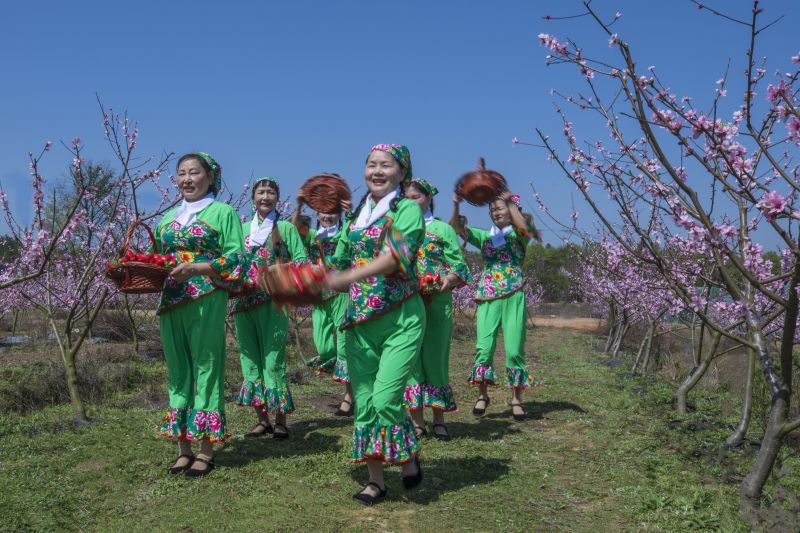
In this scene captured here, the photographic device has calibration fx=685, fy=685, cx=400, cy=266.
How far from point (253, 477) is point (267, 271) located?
1685 mm

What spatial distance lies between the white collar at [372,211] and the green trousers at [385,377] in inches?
21.0

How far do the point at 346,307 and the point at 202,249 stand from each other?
1089 mm

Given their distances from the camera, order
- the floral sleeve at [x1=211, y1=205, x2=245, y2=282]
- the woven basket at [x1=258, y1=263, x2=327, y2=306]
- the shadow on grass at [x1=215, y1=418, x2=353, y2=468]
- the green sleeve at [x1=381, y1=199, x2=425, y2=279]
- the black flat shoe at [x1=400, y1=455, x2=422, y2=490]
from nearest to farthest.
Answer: the woven basket at [x1=258, y1=263, x2=327, y2=306] → the green sleeve at [x1=381, y1=199, x2=425, y2=279] → the black flat shoe at [x1=400, y1=455, x2=422, y2=490] → the floral sleeve at [x1=211, y1=205, x2=245, y2=282] → the shadow on grass at [x1=215, y1=418, x2=353, y2=468]

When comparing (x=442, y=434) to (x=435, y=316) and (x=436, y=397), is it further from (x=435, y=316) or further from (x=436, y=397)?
(x=435, y=316)

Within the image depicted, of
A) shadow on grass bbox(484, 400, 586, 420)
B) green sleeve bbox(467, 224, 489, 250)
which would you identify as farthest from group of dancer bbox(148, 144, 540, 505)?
shadow on grass bbox(484, 400, 586, 420)

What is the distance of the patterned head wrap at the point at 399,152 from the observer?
4.12 meters

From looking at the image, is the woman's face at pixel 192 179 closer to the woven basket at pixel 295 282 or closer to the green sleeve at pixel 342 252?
the green sleeve at pixel 342 252

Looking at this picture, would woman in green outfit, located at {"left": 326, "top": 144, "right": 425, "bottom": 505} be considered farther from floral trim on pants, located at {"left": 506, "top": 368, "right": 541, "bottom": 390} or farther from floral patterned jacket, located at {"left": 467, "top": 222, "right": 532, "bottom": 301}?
floral trim on pants, located at {"left": 506, "top": 368, "right": 541, "bottom": 390}

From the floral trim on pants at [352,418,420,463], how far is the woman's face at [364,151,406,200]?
1.36m

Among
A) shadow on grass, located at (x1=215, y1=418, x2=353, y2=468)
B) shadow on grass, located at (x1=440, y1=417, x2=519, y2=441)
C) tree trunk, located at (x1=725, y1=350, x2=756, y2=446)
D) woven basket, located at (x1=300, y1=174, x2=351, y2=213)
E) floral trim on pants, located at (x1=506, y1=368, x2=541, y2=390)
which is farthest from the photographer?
floral trim on pants, located at (x1=506, y1=368, x2=541, y2=390)

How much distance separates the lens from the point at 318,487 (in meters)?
4.34

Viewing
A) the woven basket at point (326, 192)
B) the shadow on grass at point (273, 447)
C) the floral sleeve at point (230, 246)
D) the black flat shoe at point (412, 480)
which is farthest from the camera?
the shadow on grass at point (273, 447)

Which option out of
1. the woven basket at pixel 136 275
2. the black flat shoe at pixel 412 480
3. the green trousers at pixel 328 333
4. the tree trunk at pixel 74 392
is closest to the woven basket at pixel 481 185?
the green trousers at pixel 328 333

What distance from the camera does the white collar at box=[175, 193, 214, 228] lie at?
A: 455 cm
